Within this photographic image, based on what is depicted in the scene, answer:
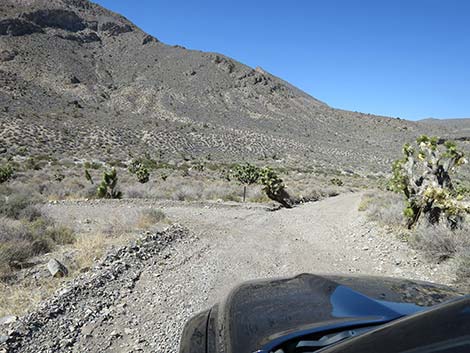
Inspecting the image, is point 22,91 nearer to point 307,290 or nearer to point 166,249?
point 166,249

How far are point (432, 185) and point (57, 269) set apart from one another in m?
9.58

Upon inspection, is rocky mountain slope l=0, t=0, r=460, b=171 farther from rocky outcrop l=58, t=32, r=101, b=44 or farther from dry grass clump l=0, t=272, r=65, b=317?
dry grass clump l=0, t=272, r=65, b=317

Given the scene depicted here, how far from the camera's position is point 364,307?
235cm

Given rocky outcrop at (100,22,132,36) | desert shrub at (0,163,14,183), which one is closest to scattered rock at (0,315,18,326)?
desert shrub at (0,163,14,183)

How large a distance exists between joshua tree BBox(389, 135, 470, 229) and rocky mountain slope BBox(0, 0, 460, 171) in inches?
1594

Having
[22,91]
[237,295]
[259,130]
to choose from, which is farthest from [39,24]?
[237,295]

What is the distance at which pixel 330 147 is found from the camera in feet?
210

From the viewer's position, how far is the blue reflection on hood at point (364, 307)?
2244mm

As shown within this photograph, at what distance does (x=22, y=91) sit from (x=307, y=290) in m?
75.5

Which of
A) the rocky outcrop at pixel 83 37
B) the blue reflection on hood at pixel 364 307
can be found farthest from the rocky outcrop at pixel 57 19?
the blue reflection on hood at pixel 364 307

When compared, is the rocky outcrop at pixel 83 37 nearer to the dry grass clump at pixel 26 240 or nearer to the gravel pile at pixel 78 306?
the dry grass clump at pixel 26 240

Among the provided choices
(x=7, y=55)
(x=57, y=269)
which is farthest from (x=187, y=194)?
(x=7, y=55)

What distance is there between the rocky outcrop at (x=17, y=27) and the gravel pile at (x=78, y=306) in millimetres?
95184

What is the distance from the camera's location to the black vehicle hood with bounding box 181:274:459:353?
2.04 metres
